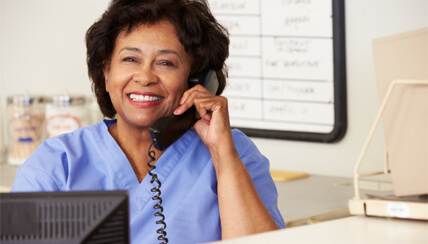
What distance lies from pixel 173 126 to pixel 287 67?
68 cm

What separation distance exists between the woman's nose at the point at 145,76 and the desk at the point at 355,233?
22.1 inches

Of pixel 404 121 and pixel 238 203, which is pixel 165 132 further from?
pixel 404 121

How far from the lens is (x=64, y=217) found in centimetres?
56

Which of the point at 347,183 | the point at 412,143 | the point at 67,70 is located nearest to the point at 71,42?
the point at 67,70

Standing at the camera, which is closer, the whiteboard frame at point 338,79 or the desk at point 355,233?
the desk at point 355,233

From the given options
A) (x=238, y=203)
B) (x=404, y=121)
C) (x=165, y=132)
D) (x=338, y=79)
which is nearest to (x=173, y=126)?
(x=165, y=132)

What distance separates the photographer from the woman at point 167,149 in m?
1.30

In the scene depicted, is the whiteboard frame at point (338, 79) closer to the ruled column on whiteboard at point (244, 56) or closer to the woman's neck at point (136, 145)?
the ruled column on whiteboard at point (244, 56)

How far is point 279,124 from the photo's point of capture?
2.02 meters

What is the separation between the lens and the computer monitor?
554 millimetres

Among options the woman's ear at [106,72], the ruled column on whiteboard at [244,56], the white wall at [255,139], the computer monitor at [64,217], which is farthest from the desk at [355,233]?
the ruled column on whiteboard at [244,56]

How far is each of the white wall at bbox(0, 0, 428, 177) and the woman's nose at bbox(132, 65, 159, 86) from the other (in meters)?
0.73

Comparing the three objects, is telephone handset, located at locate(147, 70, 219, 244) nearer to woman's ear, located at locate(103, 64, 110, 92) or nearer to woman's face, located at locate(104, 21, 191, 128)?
woman's face, located at locate(104, 21, 191, 128)

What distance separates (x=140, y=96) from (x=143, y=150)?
0.13m
